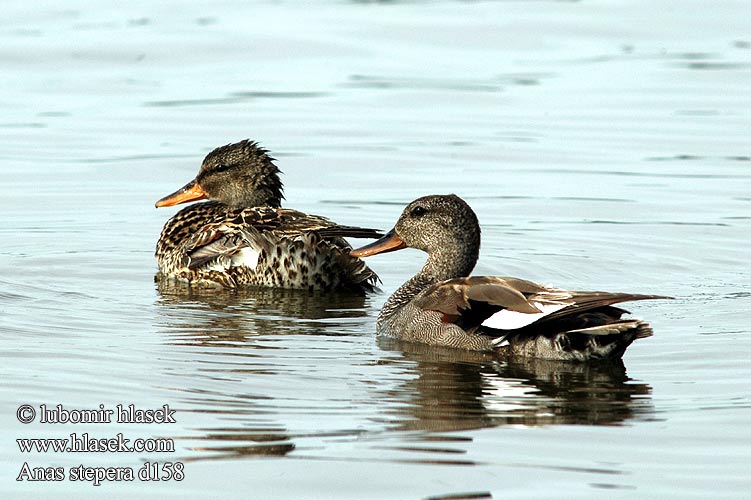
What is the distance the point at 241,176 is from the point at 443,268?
2845 mm

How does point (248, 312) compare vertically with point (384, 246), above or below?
below

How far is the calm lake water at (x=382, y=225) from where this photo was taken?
7.14 metres

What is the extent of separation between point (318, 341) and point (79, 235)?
442 centimetres

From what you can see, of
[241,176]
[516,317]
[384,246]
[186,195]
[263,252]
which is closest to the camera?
[516,317]

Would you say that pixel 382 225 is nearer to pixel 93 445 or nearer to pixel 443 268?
pixel 443 268

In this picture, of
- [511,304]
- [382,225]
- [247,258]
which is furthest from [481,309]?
[382,225]

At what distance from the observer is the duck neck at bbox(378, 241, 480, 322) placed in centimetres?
1021

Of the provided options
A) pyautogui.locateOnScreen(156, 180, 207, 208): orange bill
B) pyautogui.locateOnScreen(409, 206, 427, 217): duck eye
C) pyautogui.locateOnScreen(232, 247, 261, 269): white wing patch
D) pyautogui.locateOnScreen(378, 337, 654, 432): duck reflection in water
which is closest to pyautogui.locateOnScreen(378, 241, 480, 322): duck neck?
pyautogui.locateOnScreen(409, 206, 427, 217): duck eye

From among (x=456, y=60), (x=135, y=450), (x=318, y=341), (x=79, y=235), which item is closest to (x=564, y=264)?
(x=318, y=341)

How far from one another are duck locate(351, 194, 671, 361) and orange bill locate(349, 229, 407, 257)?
0.19 meters

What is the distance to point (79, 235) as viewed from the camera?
526 inches

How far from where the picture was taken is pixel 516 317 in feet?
29.2

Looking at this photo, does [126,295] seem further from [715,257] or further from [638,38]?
[638,38]

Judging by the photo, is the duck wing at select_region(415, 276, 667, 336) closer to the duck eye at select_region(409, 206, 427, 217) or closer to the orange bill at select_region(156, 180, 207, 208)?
the duck eye at select_region(409, 206, 427, 217)
